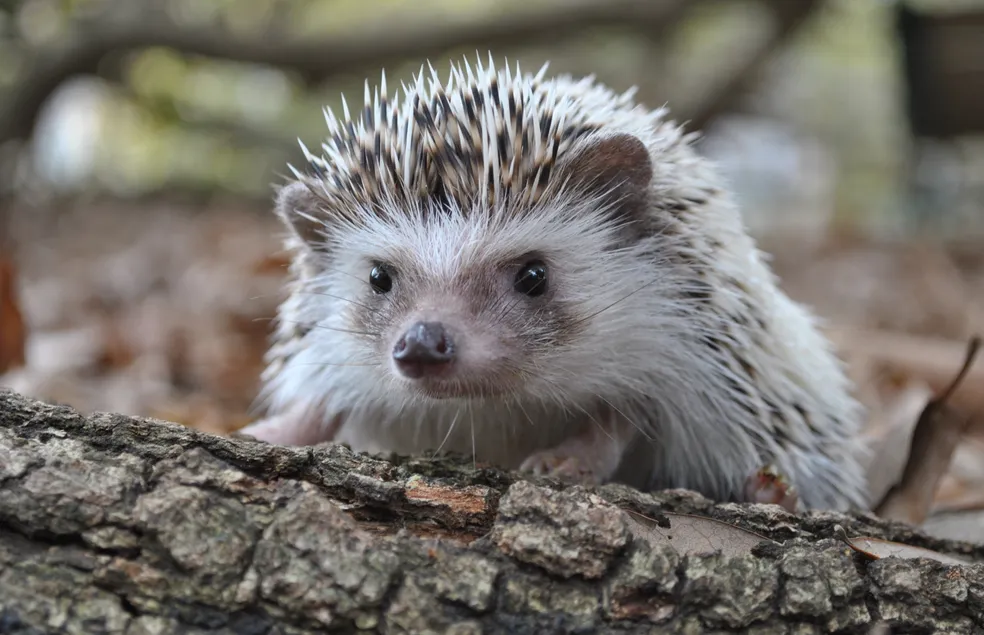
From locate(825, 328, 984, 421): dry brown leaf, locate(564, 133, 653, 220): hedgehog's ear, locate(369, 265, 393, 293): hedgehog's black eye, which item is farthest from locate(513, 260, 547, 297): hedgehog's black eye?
locate(825, 328, 984, 421): dry brown leaf

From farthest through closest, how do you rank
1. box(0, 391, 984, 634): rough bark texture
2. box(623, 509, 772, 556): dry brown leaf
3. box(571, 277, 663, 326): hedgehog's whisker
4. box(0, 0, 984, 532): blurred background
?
box(0, 0, 984, 532): blurred background → box(571, 277, 663, 326): hedgehog's whisker → box(623, 509, 772, 556): dry brown leaf → box(0, 391, 984, 634): rough bark texture

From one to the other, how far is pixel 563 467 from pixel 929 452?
53.5 inches

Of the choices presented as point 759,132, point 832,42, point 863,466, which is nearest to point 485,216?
point 863,466

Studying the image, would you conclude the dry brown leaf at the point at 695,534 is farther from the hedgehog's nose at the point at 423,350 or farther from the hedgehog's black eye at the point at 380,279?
the hedgehog's black eye at the point at 380,279

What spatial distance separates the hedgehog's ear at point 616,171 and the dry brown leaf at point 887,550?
1299 millimetres

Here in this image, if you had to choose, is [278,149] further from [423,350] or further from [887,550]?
[887,550]

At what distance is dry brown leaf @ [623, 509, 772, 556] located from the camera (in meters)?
2.20

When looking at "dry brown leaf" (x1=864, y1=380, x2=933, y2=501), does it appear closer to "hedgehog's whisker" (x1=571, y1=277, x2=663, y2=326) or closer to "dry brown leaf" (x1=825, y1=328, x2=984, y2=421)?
"dry brown leaf" (x1=825, y1=328, x2=984, y2=421)

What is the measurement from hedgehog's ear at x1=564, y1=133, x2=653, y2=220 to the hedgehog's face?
1 cm

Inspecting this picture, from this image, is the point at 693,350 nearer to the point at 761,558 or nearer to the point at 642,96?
the point at 761,558

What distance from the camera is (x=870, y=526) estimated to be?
2.50 metres

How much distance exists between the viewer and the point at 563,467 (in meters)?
2.81

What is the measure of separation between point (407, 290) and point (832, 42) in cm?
1087

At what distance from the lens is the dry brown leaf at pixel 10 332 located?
14.3 ft
